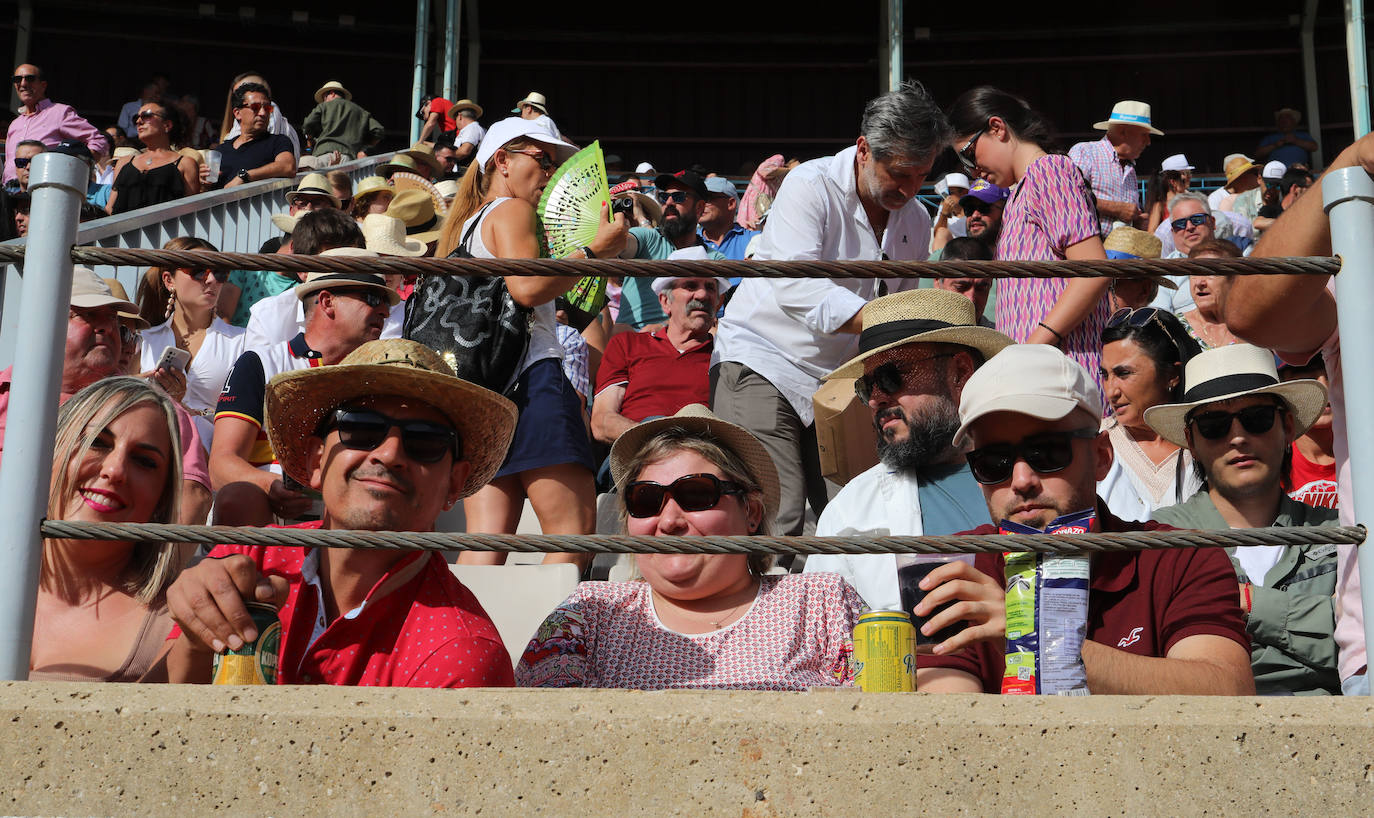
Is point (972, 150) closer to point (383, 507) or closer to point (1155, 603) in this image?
point (1155, 603)

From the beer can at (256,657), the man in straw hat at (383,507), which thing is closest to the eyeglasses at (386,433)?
the man in straw hat at (383,507)

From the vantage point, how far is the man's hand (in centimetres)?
220

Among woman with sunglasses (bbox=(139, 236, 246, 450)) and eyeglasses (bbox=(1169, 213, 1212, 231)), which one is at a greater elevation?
eyeglasses (bbox=(1169, 213, 1212, 231))

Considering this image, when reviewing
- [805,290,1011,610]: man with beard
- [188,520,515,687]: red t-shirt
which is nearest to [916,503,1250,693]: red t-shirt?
[188,520,515,687]: red t-shirt

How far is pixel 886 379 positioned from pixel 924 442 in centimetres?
25

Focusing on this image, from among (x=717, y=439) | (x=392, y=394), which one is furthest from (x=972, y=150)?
(x=392, y=394)

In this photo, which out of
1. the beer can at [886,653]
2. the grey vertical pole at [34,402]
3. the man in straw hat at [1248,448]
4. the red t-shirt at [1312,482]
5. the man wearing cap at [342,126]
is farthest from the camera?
the man wearing cap at [342,126]

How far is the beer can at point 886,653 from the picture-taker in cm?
229

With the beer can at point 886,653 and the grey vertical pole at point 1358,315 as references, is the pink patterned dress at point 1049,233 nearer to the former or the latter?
the beer can at point 886,653

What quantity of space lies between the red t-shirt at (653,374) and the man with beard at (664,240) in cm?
161

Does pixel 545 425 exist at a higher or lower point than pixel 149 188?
lower

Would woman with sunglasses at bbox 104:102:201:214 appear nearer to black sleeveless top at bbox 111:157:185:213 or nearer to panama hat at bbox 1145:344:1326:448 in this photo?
black sleeveless top at bbox 111:157:185:213

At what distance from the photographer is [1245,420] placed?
3641 mm

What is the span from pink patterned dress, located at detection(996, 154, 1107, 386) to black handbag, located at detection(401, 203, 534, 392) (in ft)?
5.38
